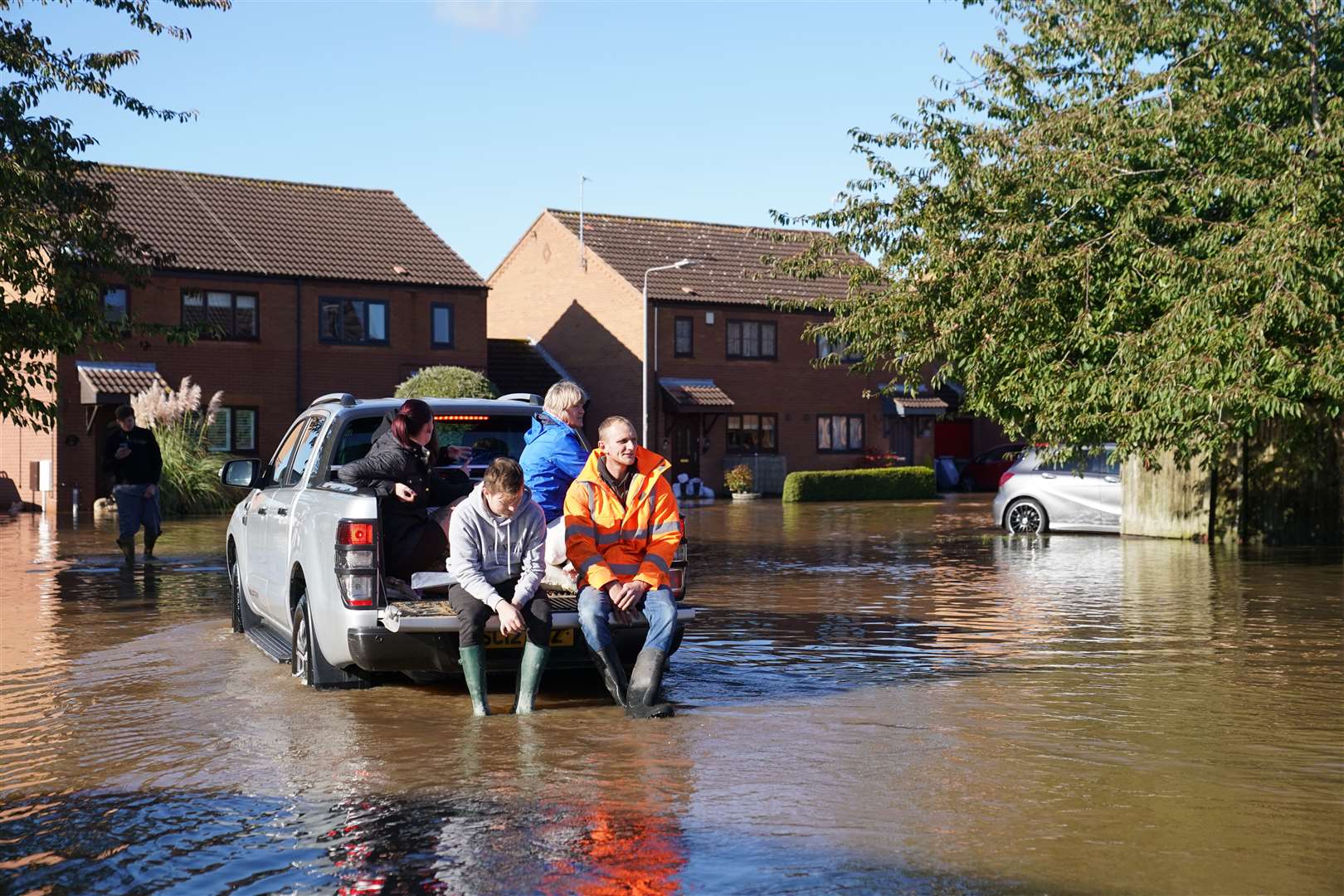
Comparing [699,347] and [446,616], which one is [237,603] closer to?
[446,616]

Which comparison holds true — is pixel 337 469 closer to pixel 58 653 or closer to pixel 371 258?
pixel 58 653

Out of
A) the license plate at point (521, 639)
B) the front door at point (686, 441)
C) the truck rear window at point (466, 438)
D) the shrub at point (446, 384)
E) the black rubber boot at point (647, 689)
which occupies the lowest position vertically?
the black rubber boot at point (647, 689)

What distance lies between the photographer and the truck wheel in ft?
31.6

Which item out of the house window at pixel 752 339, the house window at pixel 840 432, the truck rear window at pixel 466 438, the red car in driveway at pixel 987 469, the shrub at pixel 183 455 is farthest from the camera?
the house window at pixel 840 432

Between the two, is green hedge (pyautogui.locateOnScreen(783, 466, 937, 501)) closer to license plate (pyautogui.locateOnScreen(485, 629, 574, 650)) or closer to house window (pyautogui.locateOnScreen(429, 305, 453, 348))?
house window (pyautogui.locateOnScreen(429, 305, 453, 348))

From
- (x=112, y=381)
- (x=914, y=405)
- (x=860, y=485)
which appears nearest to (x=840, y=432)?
(x=914, y=405)

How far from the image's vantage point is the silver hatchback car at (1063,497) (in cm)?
2606

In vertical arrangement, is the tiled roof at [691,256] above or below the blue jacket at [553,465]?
above

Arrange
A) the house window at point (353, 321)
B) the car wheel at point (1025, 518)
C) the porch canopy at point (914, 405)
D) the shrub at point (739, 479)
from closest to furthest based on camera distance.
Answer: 1. the car wheel at point (1025, 518)
2. the house window at point (353, 321)
3. the shrub at point (739, 479)
4. the porch canopy at point (914, 405)

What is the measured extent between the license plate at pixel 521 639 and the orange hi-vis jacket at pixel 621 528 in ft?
1.24

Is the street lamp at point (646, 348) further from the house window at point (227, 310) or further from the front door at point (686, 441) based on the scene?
the house window at point (227, 310)

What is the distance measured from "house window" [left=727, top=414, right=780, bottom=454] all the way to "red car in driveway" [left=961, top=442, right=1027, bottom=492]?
664cm

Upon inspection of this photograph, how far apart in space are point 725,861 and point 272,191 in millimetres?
42858

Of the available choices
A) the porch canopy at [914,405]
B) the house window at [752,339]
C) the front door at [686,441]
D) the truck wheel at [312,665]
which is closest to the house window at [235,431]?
the front door at [686,441]
